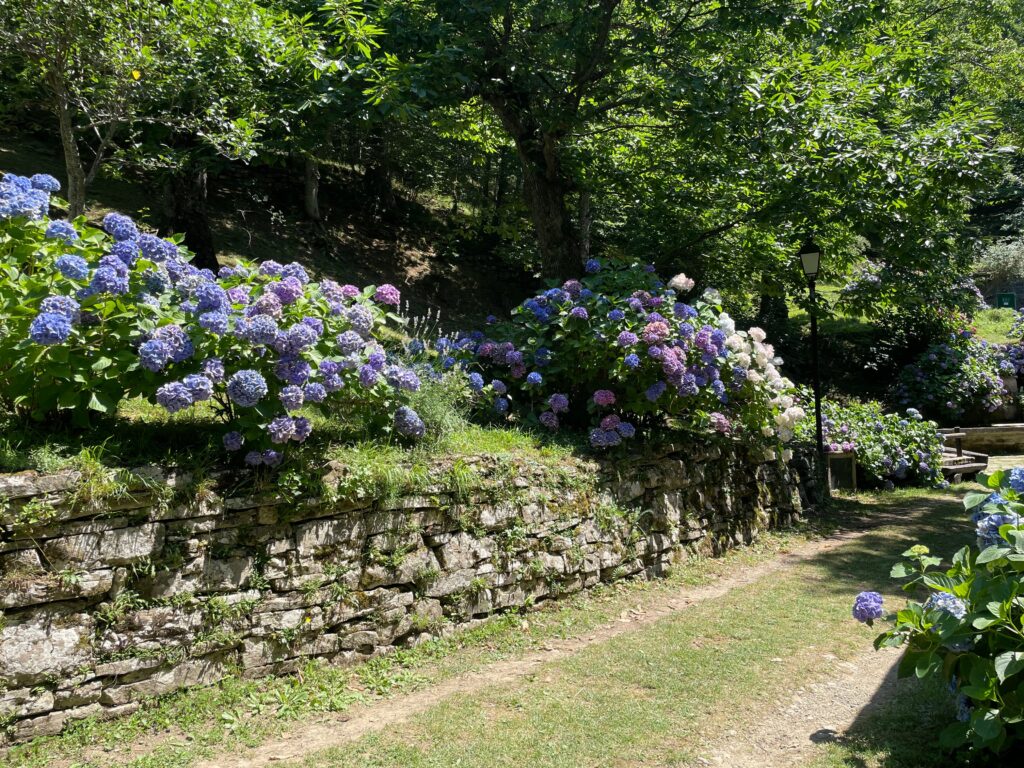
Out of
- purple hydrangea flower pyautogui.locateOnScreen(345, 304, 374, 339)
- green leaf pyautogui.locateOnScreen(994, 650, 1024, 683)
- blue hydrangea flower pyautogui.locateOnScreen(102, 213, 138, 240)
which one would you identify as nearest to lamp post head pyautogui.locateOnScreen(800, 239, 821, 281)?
purple hydrangea flower pyautogui.locateOnScreen(345, 304, 374, 339)

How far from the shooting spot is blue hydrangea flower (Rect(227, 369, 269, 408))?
151 inches

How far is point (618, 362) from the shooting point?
624 centimetres

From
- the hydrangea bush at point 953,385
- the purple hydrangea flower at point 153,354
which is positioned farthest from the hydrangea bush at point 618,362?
the hydrangea bush at point 953,385

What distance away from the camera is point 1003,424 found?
15.8 m

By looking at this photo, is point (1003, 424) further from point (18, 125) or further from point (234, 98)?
point (18, 125)

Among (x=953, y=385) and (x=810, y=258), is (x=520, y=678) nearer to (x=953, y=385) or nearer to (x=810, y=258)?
(x=810, y=258)

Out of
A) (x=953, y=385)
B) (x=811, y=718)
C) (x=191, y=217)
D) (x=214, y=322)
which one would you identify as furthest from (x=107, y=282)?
(x=953, y=385)

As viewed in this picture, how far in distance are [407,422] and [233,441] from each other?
1.18 m

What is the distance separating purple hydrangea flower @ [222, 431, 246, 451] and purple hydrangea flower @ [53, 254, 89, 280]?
3.53 ft

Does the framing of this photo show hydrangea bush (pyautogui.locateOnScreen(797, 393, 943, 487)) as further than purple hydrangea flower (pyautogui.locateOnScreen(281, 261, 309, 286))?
Yes

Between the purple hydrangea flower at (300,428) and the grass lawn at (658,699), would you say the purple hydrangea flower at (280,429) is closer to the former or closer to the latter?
the purple hydrangea flower at (300,428)

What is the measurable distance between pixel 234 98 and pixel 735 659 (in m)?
6.02

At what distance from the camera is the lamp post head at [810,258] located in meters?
10.1

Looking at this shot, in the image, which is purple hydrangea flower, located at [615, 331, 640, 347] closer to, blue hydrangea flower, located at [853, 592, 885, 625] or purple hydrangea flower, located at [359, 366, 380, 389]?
purple hydrangea flower, located at [359, 366, 380, 389]
